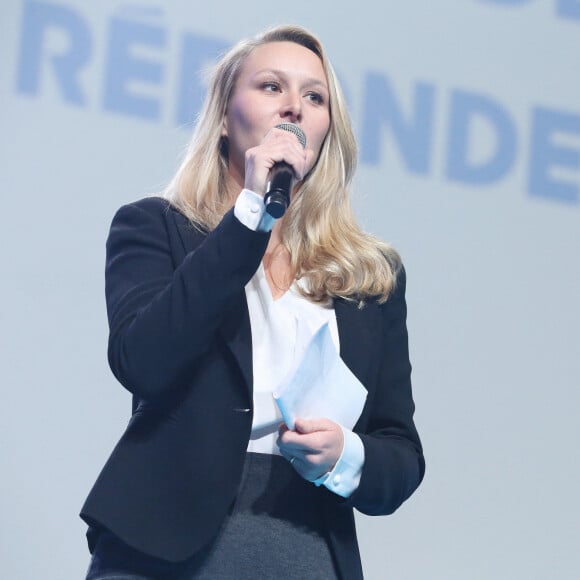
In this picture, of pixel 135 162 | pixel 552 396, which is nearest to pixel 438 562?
pixel 552 396

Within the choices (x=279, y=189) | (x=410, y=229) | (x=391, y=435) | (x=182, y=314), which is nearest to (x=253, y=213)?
(x=279, y=189)

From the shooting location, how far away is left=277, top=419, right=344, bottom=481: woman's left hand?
4.55 ft

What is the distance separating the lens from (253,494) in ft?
4.80

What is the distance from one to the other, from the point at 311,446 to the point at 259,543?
15cm

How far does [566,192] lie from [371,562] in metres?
1.15

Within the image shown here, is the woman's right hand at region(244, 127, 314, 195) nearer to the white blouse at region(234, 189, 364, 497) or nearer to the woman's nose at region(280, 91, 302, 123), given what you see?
the white blouse at region(234, 189, 364, 497)

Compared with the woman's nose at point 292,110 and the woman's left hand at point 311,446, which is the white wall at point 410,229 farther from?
the woman's left hand at point 311,446

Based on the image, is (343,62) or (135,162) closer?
(135,162)

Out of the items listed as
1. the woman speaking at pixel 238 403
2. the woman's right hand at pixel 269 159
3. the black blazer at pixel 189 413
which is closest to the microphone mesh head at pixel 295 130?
the woman speaking at pixel 238 403

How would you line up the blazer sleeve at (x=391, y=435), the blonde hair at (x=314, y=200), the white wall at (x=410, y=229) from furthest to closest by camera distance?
1. the white wall at (x=410, y=229)
2. the blonde hair at (x=314, y=200)
3. the blazer sleeve at (x=391, y=435)

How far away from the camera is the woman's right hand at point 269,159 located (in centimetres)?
147

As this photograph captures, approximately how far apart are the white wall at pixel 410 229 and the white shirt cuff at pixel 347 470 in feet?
4.01

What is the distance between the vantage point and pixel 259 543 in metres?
1.43

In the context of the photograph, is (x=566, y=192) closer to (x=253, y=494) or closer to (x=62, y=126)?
(x=62, y=126)
